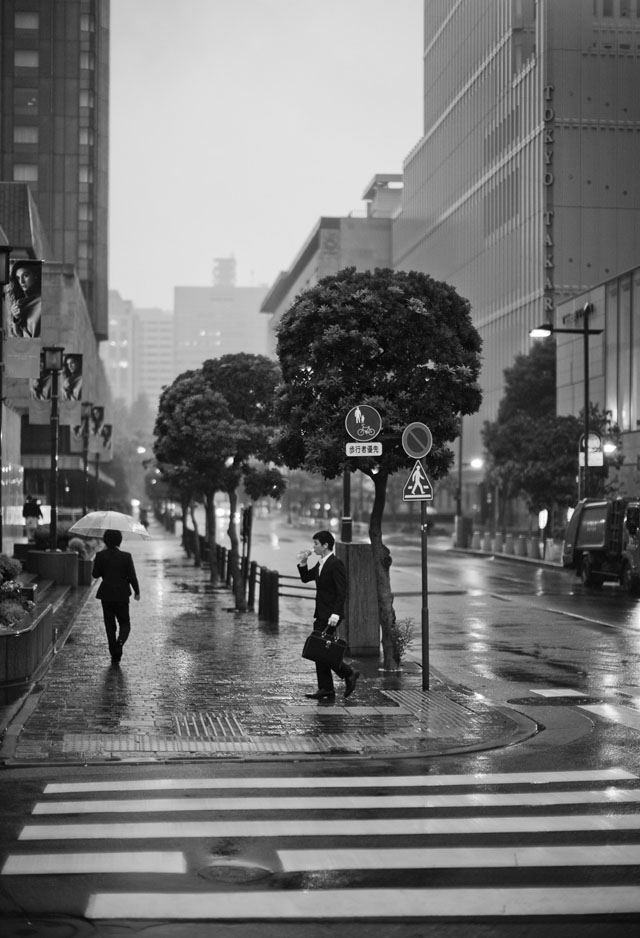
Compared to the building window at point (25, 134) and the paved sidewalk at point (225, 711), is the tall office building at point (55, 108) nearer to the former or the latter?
the building window at point (25, 134)

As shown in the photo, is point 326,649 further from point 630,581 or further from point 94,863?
point 630,581

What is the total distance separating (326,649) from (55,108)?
106 metres

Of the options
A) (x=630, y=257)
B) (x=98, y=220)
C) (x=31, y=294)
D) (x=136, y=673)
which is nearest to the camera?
(x=136, y=673)

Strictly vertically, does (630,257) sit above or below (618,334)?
above

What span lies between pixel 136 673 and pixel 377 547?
3.61 m

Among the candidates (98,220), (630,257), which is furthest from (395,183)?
(630,257)

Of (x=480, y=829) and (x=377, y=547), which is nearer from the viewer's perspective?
(x=480, y=829)

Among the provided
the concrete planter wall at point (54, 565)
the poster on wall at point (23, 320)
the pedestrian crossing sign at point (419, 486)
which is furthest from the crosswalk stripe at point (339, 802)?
the concrete planter wall at point (54, 565)

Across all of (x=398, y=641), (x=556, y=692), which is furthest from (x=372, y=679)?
(x=556, y=692)

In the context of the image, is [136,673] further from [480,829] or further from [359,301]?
[480,829]

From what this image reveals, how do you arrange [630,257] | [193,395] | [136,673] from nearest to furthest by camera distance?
1. [136,673]
2. [193,395]
3. [630,257]

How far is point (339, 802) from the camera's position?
29.7 ft

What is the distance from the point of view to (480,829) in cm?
820

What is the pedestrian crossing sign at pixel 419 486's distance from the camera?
15.1 metres
